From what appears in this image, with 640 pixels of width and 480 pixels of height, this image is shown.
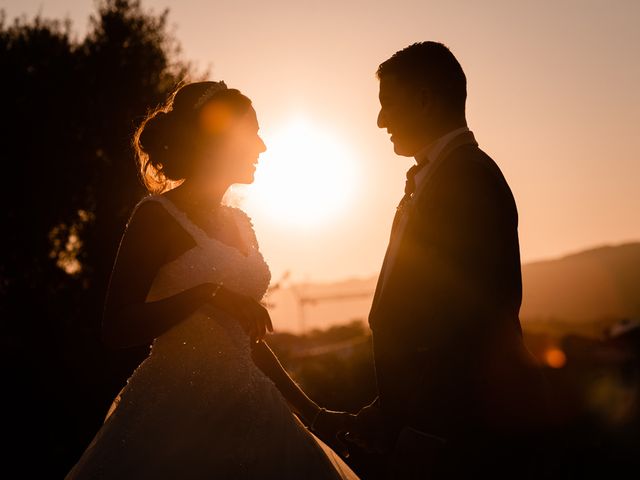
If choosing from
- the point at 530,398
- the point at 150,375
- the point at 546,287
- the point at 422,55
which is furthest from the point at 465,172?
the point at 546,287

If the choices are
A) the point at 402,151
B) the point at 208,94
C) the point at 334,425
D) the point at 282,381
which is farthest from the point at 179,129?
the point at 334,425

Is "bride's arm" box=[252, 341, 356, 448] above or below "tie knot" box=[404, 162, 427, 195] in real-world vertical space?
below

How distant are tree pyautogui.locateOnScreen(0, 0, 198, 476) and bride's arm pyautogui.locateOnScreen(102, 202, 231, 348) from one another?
14020 mm

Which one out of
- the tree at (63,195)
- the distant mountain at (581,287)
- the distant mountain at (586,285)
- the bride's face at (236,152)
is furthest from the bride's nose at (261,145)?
the distant mountain at (586,285)

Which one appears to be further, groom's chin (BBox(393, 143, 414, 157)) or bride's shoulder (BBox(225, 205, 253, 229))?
bride's shoulder (BBox(225, 205, 253, 229))

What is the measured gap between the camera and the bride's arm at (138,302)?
336cm

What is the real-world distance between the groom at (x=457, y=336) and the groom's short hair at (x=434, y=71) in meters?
0.33

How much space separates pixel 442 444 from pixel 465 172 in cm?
119

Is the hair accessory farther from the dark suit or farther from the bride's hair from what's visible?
the dark suit

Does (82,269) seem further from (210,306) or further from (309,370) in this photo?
(210,306)

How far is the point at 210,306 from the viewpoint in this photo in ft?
12.2

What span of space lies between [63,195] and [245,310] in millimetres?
16914

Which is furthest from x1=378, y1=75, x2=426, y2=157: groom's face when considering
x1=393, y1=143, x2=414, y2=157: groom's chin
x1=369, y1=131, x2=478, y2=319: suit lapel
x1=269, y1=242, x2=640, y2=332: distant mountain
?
x1=269, y1=242, x2=640, y2=332: distant mountain

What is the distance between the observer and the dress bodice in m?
3.66
